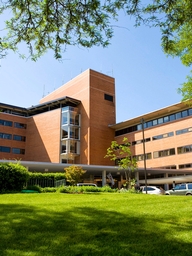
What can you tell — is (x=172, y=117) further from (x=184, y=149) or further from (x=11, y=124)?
(x=11, y=124)

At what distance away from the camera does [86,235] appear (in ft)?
18.2

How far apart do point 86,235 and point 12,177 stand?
15600 mm

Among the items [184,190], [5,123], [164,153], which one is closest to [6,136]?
[5,123]

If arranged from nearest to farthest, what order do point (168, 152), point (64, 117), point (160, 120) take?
point (168, 152)
point (160, 120)
point (64, 117)

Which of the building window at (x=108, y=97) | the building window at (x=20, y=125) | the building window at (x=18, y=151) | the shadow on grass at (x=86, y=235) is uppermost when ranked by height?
the building window at (x=108, y=97)

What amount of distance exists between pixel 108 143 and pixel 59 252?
53748 mm

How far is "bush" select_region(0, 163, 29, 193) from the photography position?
19.5 m

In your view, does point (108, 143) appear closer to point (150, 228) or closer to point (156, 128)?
point (156, 128)

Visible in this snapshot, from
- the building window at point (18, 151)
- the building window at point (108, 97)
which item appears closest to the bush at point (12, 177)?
the building window at point (108, 97)

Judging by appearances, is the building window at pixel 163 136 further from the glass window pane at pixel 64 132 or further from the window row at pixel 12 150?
the window row at pixel 12 150

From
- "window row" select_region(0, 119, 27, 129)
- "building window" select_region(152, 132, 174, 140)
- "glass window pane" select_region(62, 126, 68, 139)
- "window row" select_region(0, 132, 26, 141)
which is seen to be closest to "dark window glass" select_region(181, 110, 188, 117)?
"building window" select_region(152, 132, 174, 140)

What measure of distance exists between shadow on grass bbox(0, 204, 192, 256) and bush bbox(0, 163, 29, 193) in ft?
40.5

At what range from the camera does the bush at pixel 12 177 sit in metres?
19.5

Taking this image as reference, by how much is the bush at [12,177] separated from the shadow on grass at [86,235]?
12354 mm
